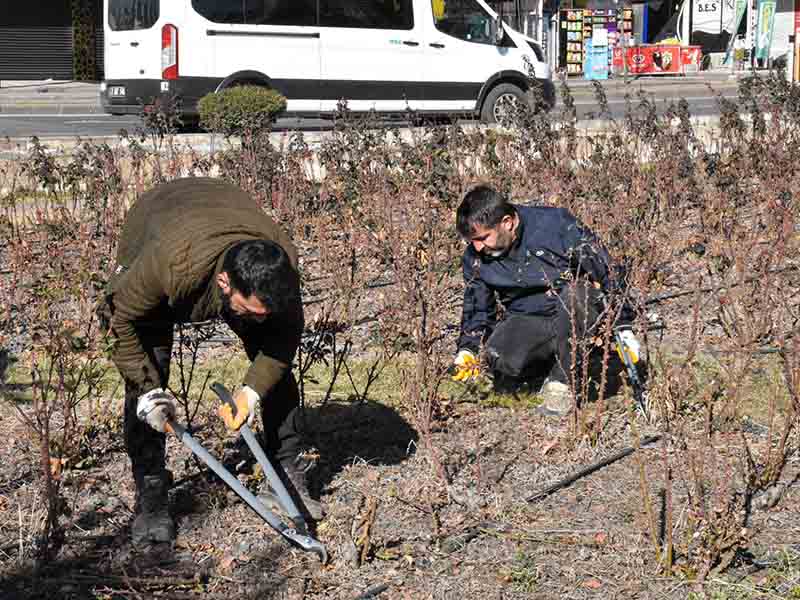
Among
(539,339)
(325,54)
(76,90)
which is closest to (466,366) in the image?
(539,339)

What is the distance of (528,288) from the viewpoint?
205 inches

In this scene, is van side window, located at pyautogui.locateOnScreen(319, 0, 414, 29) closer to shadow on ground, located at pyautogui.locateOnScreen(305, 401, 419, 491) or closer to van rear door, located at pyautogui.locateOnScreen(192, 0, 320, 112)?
van rear door, located at pyautogui.locateOnScreen(192, 0, 320, 112)

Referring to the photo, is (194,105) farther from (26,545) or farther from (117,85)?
(26,545)

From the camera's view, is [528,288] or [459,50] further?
[459,50]

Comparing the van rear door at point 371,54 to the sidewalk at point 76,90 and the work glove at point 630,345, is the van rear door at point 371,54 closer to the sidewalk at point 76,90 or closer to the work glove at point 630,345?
the sidewalk at point 76,90

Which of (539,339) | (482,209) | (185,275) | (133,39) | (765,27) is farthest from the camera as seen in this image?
(765,27)

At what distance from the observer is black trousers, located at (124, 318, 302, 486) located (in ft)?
13.4

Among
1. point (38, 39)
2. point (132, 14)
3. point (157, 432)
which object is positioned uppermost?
point (38, 39)

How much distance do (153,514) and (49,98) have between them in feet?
66.3

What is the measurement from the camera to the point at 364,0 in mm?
14688

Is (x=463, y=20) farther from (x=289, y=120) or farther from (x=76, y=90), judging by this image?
(x=76, y=90)

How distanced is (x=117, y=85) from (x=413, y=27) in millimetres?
3587

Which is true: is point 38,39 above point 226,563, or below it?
above

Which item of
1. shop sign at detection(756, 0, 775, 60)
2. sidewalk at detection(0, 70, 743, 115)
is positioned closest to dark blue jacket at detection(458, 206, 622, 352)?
sidewalk at detection(0, 70, 743, 115)
